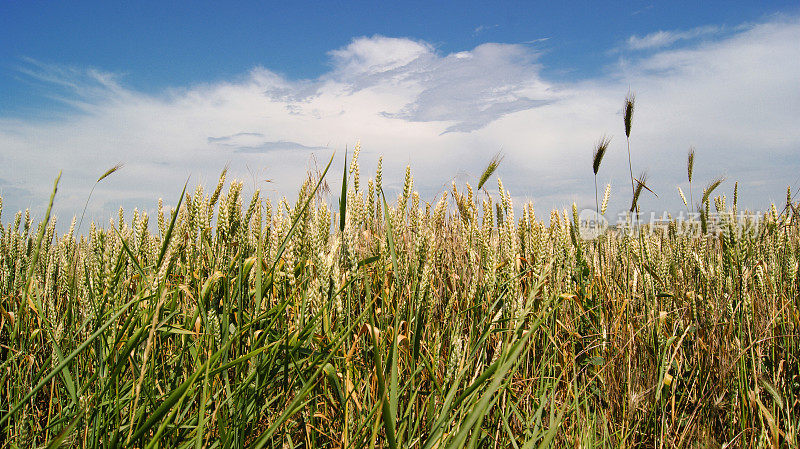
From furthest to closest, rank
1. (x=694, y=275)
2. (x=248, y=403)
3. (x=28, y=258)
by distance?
(x=28, y=258) → (x=694, y=275) → (x=248, y=403)

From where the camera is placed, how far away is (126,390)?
1.28 metres

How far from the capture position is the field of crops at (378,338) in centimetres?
110

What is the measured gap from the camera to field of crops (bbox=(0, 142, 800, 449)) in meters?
1.10

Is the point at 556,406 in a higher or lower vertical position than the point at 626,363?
lower

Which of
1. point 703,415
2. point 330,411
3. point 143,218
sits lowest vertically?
point 703,415

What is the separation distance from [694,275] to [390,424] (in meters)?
2.07

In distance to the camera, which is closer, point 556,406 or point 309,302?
point 309,302

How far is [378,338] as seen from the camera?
1.44 metres

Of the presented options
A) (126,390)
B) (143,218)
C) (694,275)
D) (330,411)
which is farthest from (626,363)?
(143,218)

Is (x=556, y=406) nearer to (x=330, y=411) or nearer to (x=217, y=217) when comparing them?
(x=330, y=411)

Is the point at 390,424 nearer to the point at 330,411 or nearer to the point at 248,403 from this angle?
the point at 248,403

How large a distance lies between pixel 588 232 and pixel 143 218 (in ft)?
8.33

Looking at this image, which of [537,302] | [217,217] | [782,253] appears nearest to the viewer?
[217,217]

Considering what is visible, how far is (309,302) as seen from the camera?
4.69ft
